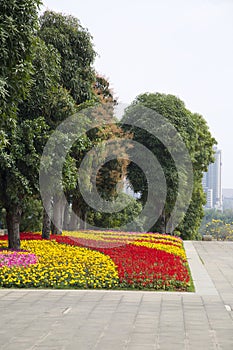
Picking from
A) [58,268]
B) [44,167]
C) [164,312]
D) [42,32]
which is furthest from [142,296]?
[42,32]

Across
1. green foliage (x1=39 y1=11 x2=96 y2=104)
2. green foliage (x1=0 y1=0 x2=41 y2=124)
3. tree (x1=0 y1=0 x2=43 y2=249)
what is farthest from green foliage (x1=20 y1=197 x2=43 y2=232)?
green foliage (x1=0 y1=0 x2=41 y2=124)

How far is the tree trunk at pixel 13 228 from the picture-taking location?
16.9m

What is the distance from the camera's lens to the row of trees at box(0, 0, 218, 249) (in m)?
10.6

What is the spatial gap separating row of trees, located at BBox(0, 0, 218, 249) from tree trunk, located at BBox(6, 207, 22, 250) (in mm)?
32

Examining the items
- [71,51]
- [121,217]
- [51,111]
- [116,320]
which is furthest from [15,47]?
[121,217]

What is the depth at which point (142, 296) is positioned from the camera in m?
10.6

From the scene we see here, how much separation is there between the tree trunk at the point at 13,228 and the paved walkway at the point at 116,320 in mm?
6051

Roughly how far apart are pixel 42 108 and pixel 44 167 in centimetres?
265

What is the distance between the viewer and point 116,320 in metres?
8.13

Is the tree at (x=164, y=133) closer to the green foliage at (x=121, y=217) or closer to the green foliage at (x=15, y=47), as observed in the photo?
the green foliage at (x=121, y=217)

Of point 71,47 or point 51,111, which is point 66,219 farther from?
point 51,111

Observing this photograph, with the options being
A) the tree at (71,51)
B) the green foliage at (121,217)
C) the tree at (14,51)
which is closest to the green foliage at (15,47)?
the tree at (14,51)

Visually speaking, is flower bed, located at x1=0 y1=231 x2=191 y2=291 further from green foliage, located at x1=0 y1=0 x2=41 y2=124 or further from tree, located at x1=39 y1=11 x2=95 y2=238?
tree, located at x1=39 y1=11 x2=95 y2=238

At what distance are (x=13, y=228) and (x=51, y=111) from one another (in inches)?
168
